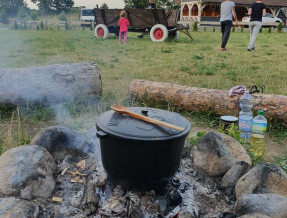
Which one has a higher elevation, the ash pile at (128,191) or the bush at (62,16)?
the bush at (62,16)

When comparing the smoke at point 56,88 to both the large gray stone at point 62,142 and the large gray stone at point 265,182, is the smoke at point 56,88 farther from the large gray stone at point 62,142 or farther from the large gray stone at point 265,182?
the large gray stone at point 265,182

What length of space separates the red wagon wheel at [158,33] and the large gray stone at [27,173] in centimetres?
1087

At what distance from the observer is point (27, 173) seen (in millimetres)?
2096

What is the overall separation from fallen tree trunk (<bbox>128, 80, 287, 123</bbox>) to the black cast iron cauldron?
7.05 ft

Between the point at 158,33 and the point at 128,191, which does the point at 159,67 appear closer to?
the point at 128,191

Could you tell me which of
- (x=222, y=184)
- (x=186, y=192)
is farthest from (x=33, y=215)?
(x=222, y=184)

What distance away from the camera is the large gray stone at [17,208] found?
1.76 meters

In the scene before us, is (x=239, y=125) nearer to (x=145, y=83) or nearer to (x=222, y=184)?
(x=222, y=184)

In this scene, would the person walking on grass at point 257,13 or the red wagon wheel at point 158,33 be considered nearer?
the person walking on grass at point 257,13

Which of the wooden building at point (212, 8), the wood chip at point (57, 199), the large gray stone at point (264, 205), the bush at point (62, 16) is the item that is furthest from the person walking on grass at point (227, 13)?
the bush at point (62, 16)

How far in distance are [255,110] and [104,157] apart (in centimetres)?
254

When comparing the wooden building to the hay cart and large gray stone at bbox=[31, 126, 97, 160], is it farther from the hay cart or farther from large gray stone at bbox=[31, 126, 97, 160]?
large gray stone at bbox=[31, 126, 97, 160]

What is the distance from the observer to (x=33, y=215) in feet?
6.11

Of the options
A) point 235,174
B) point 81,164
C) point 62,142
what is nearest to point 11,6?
point 62,142
